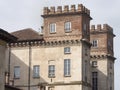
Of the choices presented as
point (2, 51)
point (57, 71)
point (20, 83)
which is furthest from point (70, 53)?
point (2, 51)

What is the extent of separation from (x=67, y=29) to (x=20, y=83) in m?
10.9

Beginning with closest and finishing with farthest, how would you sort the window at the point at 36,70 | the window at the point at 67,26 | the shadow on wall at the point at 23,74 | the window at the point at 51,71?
1. the window at the point at 51,71
2. the window at the point at 67,26
3. the shadow on wall at the point at 23,74
4. the window at the point at 36,70

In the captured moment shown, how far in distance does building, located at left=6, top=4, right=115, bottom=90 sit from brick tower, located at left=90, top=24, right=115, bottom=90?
445 inches

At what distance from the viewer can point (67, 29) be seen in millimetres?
76000

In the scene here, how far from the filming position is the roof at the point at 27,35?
78.8 metres

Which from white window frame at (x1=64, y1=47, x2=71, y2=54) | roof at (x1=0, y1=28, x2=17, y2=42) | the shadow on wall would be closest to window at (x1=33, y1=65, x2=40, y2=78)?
the shadow on wall

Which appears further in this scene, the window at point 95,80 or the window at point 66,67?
the window at point 95,80

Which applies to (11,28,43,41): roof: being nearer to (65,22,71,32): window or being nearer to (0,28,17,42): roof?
(65,22,71,32): window

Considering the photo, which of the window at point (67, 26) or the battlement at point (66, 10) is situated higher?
the battlement at point (66, 10)

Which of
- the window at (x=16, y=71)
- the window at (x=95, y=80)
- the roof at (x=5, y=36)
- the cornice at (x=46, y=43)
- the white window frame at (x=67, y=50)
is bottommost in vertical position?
the window at (x=95, y=80)

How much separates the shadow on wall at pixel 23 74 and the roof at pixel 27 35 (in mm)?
2657

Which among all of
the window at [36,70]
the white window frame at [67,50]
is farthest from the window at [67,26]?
the window at [36,70]

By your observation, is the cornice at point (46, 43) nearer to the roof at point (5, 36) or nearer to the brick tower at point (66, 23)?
the brick tower at point (66, 23)

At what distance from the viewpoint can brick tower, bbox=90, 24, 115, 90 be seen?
89.5 meters
